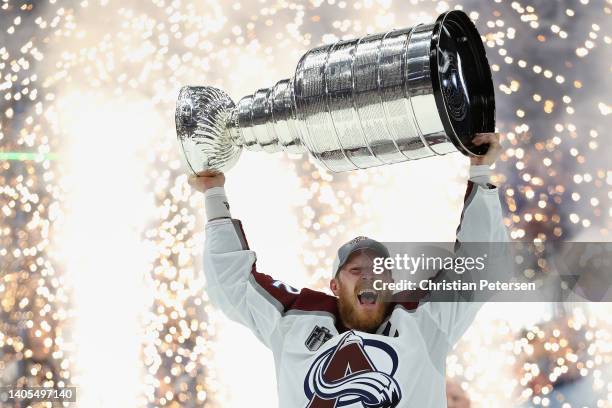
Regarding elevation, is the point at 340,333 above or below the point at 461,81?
below

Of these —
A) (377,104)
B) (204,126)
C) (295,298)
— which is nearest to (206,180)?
(204,126)

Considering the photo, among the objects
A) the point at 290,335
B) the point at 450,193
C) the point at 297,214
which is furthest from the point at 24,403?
the point at 450,193

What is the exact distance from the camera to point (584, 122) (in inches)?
50.0

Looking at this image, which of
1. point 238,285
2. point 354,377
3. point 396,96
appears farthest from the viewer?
point 238,285

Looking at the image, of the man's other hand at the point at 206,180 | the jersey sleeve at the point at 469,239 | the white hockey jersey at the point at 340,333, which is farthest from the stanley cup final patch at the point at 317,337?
the man's other hand at the point at 206,180

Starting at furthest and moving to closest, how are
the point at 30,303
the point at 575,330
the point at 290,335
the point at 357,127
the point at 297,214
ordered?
the point at 30,303
the point at 297,214
the point at 575,330
the point at 290,335
the point at 357,127

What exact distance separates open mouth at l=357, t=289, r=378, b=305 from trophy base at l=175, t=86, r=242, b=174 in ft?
0.82

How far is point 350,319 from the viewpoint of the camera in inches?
35.1

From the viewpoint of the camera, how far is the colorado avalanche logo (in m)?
0.83

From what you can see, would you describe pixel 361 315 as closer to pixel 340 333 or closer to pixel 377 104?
pixel 340 333

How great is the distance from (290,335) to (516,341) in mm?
508

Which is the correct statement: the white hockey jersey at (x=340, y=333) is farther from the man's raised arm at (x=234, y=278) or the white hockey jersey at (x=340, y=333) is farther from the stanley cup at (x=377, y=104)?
the stanley cup at (x=377, y=104)

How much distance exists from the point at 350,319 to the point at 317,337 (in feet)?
0.16

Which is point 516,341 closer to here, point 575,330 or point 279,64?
point 575,330
